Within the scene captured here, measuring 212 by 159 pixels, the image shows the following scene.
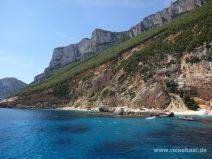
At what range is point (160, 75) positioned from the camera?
131250mm

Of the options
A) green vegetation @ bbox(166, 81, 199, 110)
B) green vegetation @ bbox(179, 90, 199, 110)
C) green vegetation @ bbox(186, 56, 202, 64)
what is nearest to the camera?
green vegetation @ bbox(179, 90, 199, 110)

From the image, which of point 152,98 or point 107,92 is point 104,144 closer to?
point 152,98

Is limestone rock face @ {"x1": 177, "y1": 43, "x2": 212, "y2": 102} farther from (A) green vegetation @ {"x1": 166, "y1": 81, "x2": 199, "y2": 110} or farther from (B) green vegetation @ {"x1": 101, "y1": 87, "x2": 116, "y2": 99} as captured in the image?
(B) green vegetation @ {"x1": 101, "y1": 87, "x2": 116, "y2": 99}

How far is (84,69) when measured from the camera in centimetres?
19825

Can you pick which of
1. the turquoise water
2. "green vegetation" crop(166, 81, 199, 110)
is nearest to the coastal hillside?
"green vegetation" crop(166, 81, 199, 110)

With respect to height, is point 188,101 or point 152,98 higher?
point 152,98

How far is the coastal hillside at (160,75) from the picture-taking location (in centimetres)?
11875

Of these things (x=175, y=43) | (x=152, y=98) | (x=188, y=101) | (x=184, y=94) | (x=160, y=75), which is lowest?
(x=188, y=101)

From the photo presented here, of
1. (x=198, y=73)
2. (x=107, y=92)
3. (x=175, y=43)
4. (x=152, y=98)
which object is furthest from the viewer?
Result: (x=107, y=92)

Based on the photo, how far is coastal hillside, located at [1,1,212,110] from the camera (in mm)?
118750

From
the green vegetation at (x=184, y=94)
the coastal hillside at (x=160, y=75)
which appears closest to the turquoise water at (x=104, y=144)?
the green vegetation at (x=184, y=94)

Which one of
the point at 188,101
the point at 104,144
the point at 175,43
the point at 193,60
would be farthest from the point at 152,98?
the point at 104,144

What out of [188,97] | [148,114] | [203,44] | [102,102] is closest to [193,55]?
[203,44]

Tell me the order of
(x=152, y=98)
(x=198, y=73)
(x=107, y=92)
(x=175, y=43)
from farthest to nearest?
(x=107, y=92), (x=175, y=43), (x=152, y=98), (x=198, y=73)
